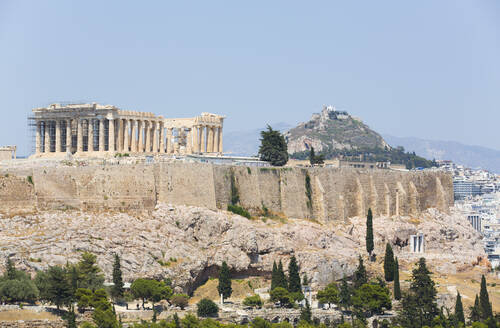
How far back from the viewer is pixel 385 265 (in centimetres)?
8712

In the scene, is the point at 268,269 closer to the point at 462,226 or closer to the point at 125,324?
the point at 125,324

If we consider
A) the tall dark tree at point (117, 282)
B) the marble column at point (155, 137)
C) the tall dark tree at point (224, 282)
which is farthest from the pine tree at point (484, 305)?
the marble column at point (155, 137)

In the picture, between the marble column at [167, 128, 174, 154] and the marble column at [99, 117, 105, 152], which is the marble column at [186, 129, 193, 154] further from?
the marble column at [99, 117, 105, 152]

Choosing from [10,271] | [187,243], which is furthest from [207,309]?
[10,271]

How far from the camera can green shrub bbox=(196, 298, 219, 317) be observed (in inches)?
2857

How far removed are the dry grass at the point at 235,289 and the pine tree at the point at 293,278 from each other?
3.19m

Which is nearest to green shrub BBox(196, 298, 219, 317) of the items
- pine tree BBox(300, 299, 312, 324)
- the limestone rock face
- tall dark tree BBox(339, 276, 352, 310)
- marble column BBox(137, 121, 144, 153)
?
the limestone rock face

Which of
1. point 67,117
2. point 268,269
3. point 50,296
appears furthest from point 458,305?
point 67,117

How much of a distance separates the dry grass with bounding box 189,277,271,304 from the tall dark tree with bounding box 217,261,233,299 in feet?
3.77


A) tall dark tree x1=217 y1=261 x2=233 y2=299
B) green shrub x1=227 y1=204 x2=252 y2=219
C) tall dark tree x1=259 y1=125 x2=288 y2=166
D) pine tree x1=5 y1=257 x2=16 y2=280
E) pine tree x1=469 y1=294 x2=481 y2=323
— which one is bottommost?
pine tree x1=469 y1=294 x2=481 y2=323

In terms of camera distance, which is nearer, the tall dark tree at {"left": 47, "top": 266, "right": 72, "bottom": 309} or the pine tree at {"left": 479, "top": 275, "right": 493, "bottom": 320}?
the tall dark tree at {"left": 47, "top": 266, "right": 72, "bottom": 309}

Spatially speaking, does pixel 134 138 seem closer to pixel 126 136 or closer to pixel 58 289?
pixel 126 136

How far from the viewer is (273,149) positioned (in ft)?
327

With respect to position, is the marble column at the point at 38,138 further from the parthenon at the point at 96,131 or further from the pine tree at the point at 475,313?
the pine tree at the point at 475,313
